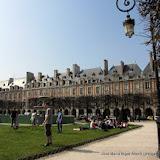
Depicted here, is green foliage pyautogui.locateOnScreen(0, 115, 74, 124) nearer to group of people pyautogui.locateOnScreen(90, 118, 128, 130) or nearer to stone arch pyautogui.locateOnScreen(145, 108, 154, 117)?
group of people pyautogui.locateOnScreen(90, 118, 128, 130)

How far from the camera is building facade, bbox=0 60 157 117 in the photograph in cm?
9031

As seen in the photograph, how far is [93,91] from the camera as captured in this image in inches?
4040

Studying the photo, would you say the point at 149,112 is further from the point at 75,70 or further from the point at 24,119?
the point at 24,119

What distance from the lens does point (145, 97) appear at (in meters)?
88.8

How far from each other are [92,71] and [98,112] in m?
16.4

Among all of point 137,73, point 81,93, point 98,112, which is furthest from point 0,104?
point 137,73

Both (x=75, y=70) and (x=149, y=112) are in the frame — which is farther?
(x=75, y=70)

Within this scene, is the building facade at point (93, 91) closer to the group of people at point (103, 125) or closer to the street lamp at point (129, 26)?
the group of people at point (103, 125)

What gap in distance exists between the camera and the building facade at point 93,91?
3556 inches

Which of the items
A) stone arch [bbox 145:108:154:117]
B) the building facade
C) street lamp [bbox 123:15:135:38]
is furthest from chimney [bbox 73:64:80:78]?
street lamp [bbox 123:15:135:38]

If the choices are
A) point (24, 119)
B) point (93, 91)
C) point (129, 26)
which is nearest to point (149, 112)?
point (93, 91)

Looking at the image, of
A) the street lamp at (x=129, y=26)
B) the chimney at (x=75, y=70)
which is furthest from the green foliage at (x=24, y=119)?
the chimney at (x=75, y=70)

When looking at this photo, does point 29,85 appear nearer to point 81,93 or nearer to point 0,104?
point 0,104

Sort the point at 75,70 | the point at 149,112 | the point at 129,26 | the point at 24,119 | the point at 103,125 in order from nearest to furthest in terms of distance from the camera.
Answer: the point at 129,26
the point at 103,125
the point at 24,119
the point at 149,112
the point at 75,70
